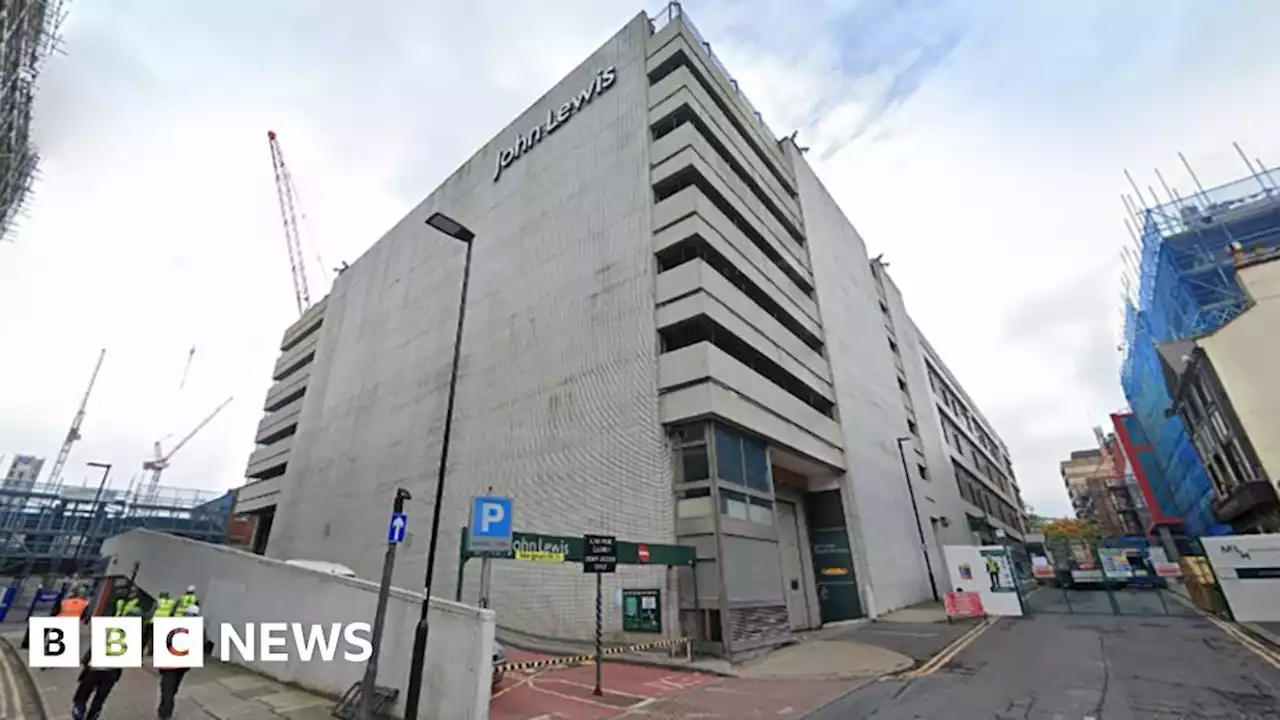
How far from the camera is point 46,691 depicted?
11.4 metres

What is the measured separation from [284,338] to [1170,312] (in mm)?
79875

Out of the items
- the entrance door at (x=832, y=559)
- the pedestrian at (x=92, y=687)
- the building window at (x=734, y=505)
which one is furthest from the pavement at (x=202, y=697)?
the entrance door at (x=832, y=559)

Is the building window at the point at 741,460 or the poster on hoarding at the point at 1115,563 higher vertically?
the building window at the point at 741,460

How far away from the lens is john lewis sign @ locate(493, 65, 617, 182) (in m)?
29.1

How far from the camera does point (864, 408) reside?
110 feet

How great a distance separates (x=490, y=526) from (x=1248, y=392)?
3410 centimetres

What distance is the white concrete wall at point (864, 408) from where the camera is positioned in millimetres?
27609

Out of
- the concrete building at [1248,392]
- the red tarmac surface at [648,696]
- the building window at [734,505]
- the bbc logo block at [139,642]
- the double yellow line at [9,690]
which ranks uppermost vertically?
the concrete building at [1248,392]

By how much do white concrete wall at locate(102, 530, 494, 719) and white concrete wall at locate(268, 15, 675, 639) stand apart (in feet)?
29.8

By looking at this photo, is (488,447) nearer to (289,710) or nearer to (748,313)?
(748,313)

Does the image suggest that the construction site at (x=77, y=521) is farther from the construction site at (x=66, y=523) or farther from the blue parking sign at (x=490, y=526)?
the blue parking sign at (x=490, y=526)

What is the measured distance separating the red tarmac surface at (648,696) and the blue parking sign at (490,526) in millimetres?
2918

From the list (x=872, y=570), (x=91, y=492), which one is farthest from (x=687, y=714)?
(x=91, y=492)

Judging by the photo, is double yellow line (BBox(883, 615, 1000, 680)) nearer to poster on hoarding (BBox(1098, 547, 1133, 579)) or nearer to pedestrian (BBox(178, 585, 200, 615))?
pedestrian (BBox(178, 585, 200, 615))
